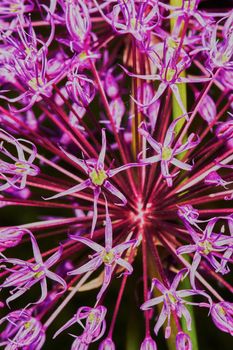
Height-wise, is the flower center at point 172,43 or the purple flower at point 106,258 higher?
the flower center at point 172,43

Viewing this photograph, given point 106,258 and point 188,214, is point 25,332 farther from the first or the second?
point 188,214

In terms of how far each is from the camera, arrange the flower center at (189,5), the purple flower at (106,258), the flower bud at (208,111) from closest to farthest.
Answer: the purple flower at (106,258) < the flower center at (189,5) < the flower bud at (208,111)

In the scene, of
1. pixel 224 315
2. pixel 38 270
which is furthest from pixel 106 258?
pixel 224 315

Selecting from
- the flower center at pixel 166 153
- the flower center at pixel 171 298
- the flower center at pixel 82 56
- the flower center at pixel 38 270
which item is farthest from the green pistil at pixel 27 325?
the flower center at pixel 82 56

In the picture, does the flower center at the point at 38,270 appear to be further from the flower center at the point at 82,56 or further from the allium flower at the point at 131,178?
the flower center at the point at 82,56

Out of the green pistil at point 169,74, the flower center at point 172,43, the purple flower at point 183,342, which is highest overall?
the flower center at point 172,43

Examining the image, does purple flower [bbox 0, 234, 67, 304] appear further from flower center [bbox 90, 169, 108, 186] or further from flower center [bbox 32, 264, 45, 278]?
flower center [bbox 90, 169, 108, 186]
